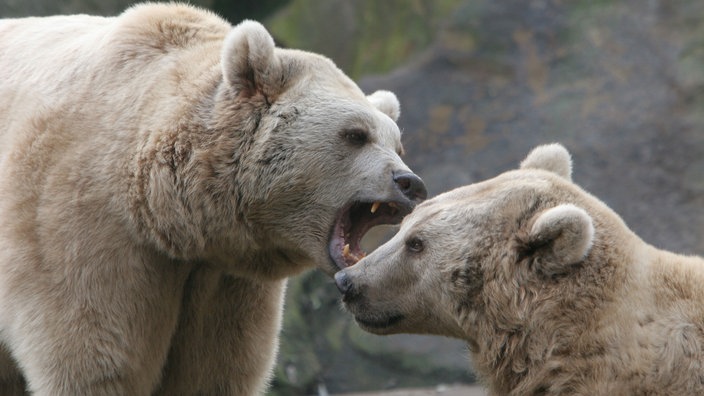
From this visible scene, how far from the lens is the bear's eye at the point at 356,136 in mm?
5934

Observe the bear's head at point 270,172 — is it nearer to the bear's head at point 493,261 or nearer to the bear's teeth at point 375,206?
the bear's teeth at point 375,206

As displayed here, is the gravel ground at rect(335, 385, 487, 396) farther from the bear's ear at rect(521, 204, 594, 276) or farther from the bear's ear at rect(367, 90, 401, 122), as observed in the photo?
the bear's ear at rect(521, 204, 594, 276)

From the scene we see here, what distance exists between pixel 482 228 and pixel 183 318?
2097 mm

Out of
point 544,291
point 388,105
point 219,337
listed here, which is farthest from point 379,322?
point 388,105

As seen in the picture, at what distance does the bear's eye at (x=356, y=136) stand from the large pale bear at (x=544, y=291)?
79 cm

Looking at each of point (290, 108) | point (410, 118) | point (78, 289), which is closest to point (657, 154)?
point (410, 118)

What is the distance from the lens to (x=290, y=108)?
233 inches

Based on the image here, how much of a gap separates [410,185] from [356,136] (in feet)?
1.42

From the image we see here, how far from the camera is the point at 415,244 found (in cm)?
525

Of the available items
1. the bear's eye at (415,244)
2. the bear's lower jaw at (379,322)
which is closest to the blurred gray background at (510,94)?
the bear's lower jaw at (379,322)

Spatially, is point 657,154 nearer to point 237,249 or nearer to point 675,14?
point 675,14

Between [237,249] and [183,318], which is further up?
[237,249]

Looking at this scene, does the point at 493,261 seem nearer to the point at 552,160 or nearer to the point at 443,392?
the point at 552,160

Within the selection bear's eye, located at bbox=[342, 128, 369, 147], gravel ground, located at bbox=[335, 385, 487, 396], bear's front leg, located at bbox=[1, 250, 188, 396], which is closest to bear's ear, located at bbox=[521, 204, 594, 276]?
bear's eye, located at bbox=[342, 128, 369, 147]
